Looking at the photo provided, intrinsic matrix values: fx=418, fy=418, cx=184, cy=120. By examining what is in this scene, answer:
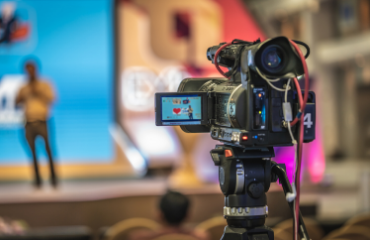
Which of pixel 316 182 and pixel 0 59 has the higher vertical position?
pixel 0 59

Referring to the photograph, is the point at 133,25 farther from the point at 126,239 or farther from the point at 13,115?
the point at 126,239

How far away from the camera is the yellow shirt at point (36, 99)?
4.04 metres

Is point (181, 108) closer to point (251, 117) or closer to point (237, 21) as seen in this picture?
point (251, 117)

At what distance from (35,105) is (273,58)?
3.63 metres

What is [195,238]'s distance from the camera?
189 cm

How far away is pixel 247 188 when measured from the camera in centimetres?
101

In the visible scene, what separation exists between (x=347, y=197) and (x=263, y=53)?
18.1ft

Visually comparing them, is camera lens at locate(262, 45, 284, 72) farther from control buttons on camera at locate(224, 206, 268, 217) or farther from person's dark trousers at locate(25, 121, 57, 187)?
person's dark trousers at locate(25, 121, 57, 187)

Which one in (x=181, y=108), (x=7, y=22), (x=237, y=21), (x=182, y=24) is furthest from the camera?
(x=182, y=24)

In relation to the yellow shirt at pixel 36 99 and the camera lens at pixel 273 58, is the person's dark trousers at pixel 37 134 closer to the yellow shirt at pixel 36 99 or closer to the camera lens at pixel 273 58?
the yellow shirt at pixel 36 99

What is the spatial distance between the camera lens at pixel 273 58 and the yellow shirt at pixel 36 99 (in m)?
3.47

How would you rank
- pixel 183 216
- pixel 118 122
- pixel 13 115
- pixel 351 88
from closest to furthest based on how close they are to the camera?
1. pixel 183 216
2. pixel 13 115
3. pixel 118 122
4. pixel 351 88

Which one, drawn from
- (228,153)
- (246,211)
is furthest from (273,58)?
(246,211)

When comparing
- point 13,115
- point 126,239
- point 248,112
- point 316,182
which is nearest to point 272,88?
point 248,112
